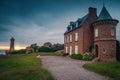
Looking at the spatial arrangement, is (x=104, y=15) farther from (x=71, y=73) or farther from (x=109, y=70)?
(x=71, y=73)

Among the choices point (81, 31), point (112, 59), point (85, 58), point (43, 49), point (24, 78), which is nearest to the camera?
point (24, 78)

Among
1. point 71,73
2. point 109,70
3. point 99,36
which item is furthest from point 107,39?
point 71,73

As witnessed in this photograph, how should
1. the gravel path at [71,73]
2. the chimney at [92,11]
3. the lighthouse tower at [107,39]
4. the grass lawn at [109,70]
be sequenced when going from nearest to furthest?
the gravel path at [71,73] → the grass lawn at [109,70] → the lighthouse tower at [107,39] → the chimney at [92,11]

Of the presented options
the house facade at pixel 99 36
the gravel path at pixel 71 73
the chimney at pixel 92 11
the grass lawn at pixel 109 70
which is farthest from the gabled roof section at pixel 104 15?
the gravel path at pixel 71 73

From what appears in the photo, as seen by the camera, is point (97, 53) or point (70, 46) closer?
point (97, 53)

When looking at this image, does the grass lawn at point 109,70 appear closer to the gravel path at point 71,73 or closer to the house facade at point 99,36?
the gravel path at point 71,73

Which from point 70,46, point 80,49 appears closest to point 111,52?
point 80,49

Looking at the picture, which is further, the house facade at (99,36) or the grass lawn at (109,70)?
the house facade at (99,36)

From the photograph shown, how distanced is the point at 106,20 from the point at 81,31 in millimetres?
6680

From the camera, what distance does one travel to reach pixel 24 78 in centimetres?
1027

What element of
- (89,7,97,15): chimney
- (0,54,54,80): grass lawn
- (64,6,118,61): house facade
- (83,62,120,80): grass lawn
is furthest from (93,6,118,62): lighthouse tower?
(0,54,54,80): grass lawn

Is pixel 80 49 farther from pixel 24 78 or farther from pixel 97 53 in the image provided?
pixel 24 78

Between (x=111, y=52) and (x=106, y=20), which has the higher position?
(x=106, y=20)

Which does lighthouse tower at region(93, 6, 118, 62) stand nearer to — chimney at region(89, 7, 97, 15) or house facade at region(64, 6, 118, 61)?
house facade at region(64, 6, 118, 61)
